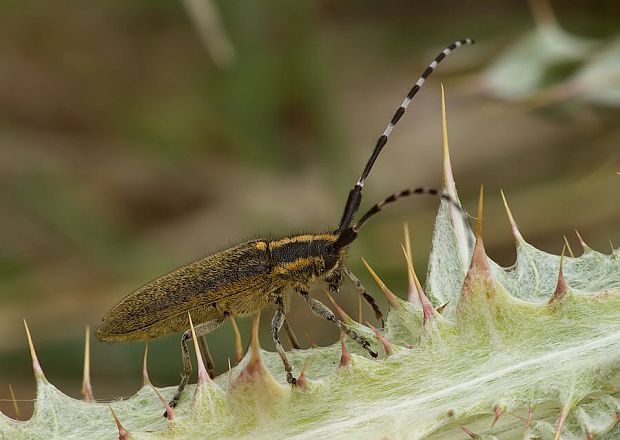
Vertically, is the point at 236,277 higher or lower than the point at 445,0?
lower

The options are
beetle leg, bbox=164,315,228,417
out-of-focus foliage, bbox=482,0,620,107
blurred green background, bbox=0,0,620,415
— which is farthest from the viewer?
blurred green background, bbox=0,0,620,415

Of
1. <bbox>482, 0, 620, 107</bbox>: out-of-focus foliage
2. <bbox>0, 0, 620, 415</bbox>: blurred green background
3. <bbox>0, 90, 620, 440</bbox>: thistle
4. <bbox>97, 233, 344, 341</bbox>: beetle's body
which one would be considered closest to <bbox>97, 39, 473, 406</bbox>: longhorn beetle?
<bbox>97, 233, 344, 341</bbox>: beetle's body

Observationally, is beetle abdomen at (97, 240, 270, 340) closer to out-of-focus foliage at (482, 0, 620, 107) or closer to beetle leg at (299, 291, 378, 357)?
beetle leg at (299, 291, 378, 357)

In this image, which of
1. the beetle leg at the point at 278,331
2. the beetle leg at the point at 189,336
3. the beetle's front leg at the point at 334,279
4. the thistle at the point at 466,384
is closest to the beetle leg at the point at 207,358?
the beetle leg at the point at 189,336

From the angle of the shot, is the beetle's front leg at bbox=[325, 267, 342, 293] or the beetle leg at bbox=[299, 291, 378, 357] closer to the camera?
the beetle leg at bbox=[299, 291, 378, 357]

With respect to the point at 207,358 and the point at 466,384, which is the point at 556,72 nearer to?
the point at 207,358

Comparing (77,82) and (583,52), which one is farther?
(77,82)

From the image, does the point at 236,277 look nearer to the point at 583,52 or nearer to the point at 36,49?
the point at 583,52

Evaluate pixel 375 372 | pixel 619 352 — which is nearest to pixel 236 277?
pixel 375 372

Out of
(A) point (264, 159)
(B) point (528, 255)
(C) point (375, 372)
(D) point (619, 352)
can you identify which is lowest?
(D) point (619, 352)
